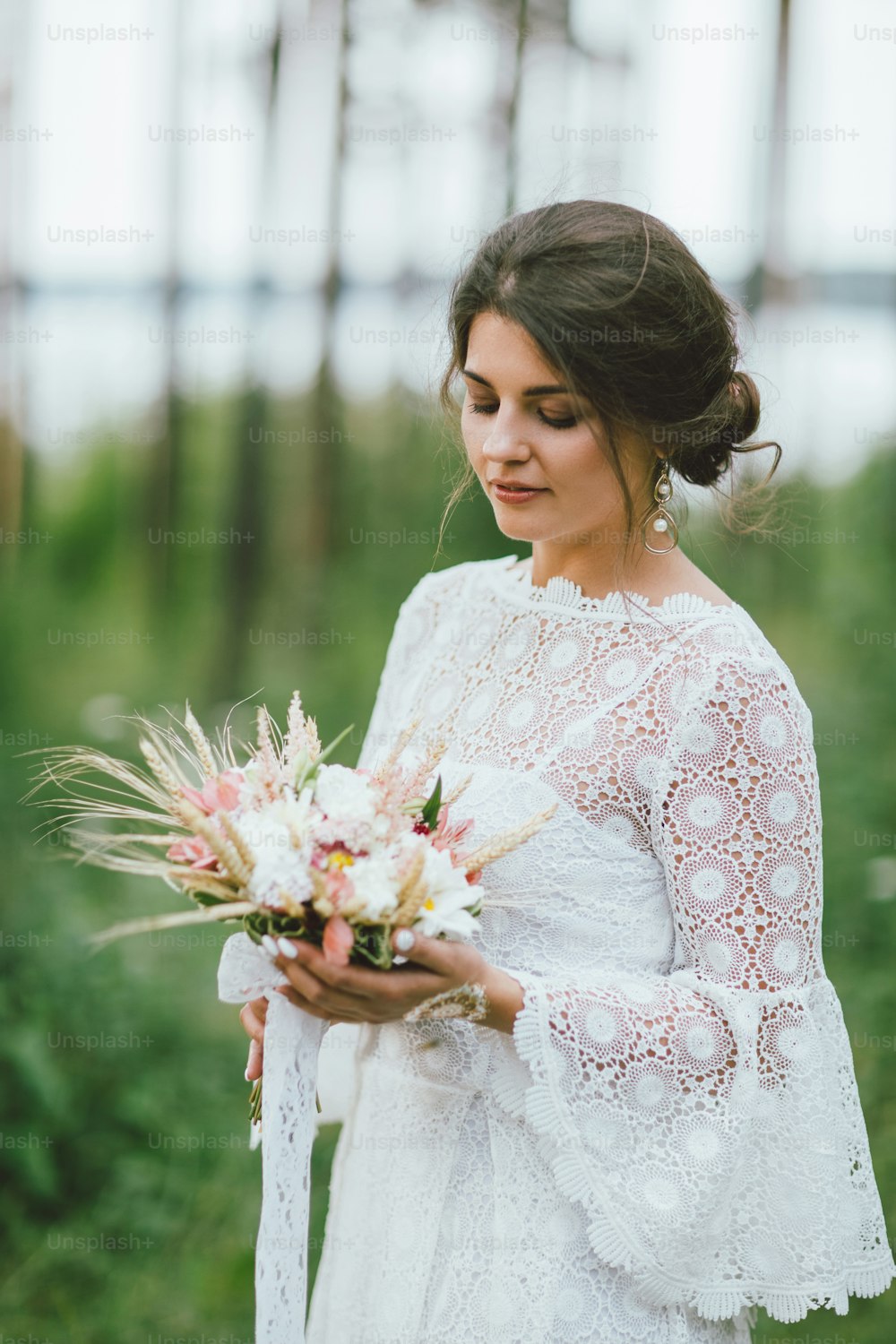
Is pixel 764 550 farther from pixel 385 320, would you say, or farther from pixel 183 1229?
pixel 183 1229

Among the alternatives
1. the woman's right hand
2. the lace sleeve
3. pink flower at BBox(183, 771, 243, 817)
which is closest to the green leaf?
pink flower at BBox(183, 771, 243, 817)

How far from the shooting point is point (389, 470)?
8508 millimetres

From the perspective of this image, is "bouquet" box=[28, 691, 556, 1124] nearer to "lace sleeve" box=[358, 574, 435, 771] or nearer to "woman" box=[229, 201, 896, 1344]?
"woman" box=[229, 201, 896, 1344]

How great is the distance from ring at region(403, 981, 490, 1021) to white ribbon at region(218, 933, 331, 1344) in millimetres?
195

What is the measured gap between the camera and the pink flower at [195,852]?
1.51 metres

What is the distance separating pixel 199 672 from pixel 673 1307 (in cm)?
680

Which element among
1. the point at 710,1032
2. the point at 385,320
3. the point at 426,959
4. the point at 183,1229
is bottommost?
the point at 183,1229

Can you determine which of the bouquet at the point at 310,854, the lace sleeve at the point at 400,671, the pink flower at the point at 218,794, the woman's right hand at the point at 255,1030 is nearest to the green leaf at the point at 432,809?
the bouquet at the point at 310,854

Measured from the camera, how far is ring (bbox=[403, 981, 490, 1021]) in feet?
5.13

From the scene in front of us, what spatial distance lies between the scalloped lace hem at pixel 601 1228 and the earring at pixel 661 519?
2.48 feet

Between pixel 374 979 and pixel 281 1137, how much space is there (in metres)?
0.34

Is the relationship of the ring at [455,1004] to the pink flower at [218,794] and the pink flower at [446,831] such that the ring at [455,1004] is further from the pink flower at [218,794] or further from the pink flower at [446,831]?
the pink flower at [218,794]

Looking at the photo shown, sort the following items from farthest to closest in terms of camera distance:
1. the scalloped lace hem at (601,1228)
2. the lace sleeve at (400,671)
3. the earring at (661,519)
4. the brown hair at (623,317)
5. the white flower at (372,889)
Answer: the lace sleeve at (400,671)
the earring at (661,519)
the brown hair at (623,317)
the scalloped lace hem at (601,1228)
the white flower at (372,889)

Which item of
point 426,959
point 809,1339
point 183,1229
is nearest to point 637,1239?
point 426,959
